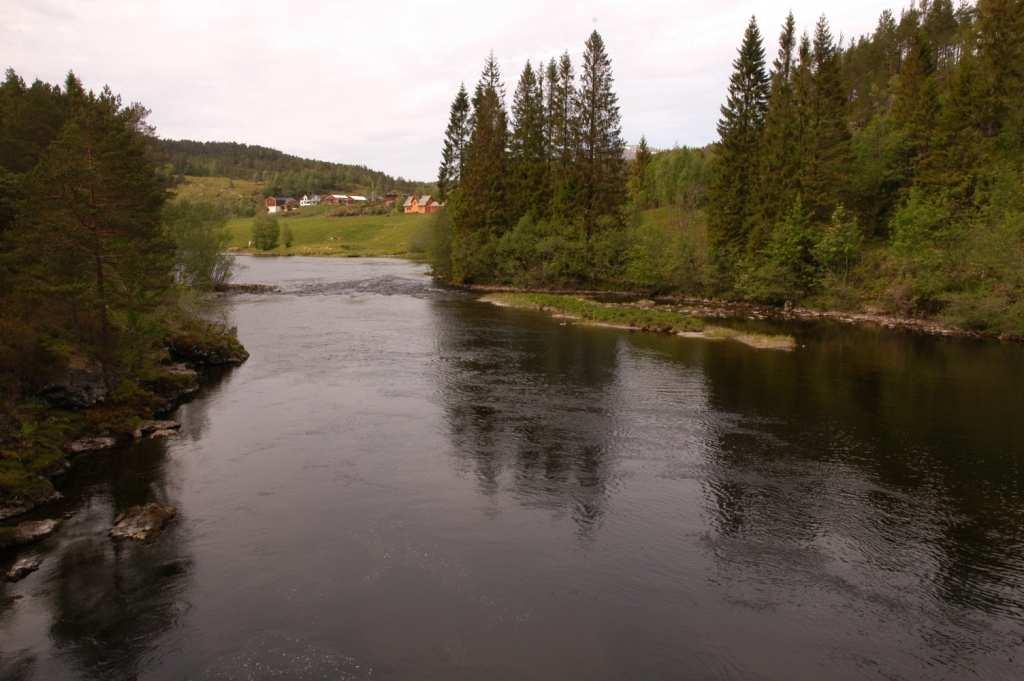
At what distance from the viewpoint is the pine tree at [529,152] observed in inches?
3393

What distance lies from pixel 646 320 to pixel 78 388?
40800mm

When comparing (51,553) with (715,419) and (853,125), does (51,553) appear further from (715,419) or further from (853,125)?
(853,125)

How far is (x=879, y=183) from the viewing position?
233 ft

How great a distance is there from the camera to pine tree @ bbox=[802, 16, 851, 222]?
67.3 metres

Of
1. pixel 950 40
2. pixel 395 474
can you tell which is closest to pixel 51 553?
pixel 395 474

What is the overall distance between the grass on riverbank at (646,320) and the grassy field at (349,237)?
85.1 m

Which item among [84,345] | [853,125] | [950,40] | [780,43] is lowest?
[84,345]

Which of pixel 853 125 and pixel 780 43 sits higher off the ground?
pixel 780 43

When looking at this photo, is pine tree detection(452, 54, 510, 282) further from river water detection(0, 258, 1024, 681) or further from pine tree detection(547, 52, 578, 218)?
river water detection(0, 258, 1024, 681)

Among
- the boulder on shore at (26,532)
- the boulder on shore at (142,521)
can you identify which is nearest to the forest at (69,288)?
the boulder on shore at (26,532)

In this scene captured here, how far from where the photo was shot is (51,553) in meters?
17.6

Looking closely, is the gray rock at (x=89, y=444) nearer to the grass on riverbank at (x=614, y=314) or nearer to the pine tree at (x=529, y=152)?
the grass on riverbank at (x=614, y=314)

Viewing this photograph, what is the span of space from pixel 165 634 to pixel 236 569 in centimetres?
282

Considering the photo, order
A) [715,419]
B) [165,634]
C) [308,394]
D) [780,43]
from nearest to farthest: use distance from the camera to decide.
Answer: [165,634], [715,419], [308,394], [780,43]
